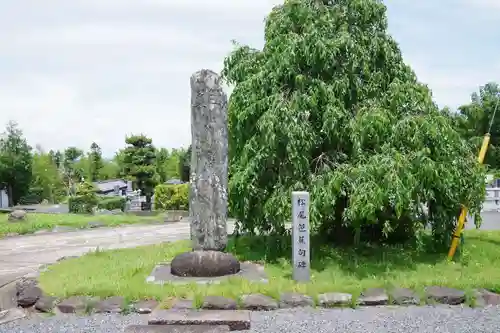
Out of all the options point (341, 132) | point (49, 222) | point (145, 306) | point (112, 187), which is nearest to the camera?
point (145, 306)

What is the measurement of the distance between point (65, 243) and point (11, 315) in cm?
879

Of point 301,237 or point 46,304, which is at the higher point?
point 301,237

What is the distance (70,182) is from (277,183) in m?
43.5

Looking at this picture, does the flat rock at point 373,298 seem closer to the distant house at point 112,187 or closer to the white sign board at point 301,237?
the white sign board at point 301,237

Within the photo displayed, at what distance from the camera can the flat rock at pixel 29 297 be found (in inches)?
269

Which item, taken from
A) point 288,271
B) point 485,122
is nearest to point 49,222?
point 288,271

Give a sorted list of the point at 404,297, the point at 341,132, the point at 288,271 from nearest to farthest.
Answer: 1. the point at 404,297
2. the point at 288,271
3. the point at 341,132

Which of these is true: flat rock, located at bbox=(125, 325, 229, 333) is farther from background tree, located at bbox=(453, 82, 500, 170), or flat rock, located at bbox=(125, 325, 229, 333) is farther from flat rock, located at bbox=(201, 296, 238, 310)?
background tree, located at bbox=(453, 82, 500, 170)

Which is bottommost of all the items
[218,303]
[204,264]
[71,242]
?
[71,242]

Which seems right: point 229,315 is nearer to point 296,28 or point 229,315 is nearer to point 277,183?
point 277,183

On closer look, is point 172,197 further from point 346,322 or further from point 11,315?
point 346,322

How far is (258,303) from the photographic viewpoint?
21.0 feet

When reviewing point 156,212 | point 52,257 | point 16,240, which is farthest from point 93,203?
point 52,257

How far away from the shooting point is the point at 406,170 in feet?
25.6
